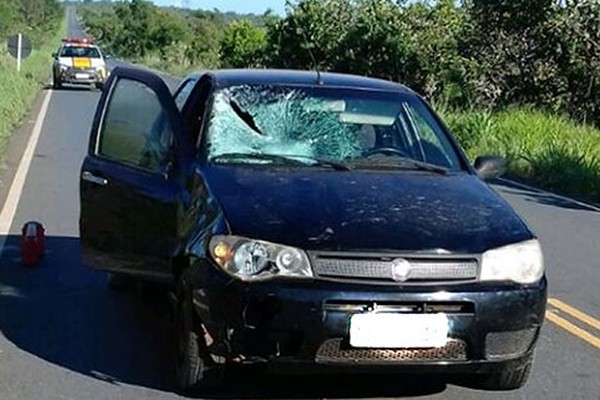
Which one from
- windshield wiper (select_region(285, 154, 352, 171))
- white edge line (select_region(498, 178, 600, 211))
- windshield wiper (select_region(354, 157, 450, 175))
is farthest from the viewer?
white edge line (select_region(498, 178, 600, 211))

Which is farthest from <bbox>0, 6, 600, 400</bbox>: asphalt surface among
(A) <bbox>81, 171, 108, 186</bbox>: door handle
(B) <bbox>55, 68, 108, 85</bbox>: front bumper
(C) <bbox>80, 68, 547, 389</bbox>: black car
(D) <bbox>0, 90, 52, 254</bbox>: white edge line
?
(B) <bbox>55, 68, 108, 85</bbox>: front bumper

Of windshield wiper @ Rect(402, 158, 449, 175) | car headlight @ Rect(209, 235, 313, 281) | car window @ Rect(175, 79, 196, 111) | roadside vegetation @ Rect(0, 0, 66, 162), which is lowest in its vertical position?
roadside vegetation @ Rect(0, 0, 66, 162)

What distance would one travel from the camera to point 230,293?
225 inches

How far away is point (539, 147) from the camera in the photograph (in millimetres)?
21281

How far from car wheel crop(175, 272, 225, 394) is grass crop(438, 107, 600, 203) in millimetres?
11709

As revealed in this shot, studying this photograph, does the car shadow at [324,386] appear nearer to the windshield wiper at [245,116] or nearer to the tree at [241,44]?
the windshield wiper at [245,116]

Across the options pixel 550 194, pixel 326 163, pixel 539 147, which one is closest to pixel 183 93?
pixel 326 163

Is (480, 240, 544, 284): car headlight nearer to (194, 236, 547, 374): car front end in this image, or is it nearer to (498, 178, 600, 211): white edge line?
(194, 236, 547, 374): car front end

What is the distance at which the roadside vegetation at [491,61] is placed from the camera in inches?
842

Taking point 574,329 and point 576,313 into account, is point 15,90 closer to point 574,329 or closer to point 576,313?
point 576,313

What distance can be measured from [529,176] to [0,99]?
1112cm

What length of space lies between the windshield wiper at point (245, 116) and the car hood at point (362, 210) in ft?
1.59

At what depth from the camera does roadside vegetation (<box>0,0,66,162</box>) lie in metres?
25.3

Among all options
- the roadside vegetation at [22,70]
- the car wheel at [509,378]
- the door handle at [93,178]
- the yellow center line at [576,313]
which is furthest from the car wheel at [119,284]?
the roadside vegetation at [22,70]
